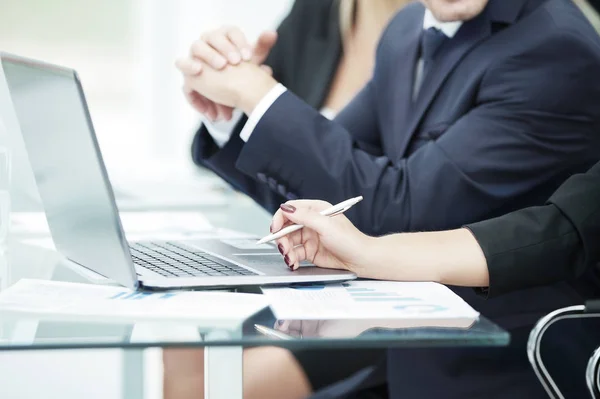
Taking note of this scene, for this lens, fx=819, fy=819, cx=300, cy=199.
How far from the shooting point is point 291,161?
4.34 ft

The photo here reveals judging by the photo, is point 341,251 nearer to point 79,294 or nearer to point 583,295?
point 79,294

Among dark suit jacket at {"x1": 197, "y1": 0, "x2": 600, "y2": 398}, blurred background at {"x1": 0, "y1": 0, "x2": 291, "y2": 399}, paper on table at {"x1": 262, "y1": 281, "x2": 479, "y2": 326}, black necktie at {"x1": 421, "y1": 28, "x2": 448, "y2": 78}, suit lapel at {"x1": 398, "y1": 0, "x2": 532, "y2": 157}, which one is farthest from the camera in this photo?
blurred background at {"x1": 0, "y1": 0, "x2": 291, "y2": 399}

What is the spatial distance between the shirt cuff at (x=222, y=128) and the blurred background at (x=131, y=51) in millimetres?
656

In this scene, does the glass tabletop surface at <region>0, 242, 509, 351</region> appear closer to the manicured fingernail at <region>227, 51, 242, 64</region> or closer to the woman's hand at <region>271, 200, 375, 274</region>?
the woman's hand at <region>271, 200, 375, 274</region>

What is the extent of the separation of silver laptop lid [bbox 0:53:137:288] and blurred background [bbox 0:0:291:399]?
1.04 metres

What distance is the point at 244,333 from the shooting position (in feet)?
2.36

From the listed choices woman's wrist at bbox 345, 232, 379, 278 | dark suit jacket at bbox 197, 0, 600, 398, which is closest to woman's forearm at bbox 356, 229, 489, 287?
woman's wrist at bbox 345, 232, 379, 278

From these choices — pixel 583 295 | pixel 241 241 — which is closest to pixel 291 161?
pixel 241 241

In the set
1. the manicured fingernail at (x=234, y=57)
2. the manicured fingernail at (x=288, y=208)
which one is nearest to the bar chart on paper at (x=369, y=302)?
the manicured fingernail at (x=288, y=208)

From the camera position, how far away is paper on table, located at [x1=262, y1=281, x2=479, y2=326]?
790mm

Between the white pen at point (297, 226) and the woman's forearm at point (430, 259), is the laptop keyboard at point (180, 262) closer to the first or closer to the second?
the white pen at point (297, 226)

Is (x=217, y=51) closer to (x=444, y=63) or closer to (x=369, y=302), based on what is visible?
(x=444, y=63)

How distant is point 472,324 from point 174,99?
58.6 inches

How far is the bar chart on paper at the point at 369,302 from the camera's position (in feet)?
2.60
